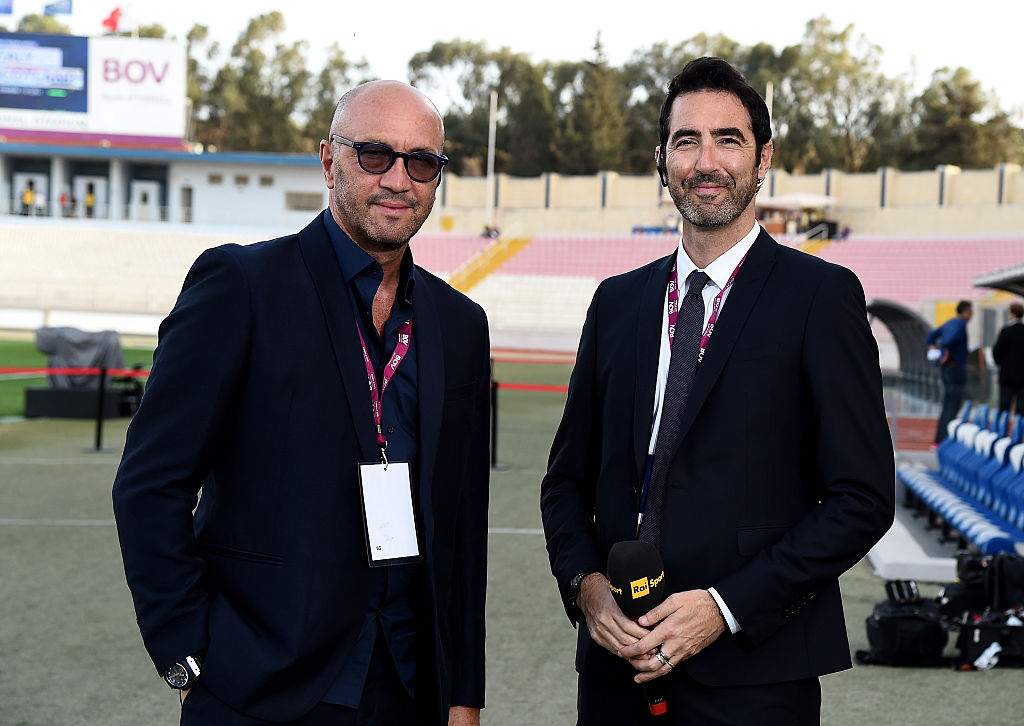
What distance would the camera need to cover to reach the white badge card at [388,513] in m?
2.34

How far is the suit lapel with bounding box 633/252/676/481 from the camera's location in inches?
100

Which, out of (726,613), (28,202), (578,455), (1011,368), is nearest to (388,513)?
(578,455)

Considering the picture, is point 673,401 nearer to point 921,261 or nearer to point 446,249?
point 921,261

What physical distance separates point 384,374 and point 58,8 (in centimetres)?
6267

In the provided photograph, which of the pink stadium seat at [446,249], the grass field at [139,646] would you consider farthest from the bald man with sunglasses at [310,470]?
the pink stadium seat at [446,249]

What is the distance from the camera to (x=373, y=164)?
8.22ft

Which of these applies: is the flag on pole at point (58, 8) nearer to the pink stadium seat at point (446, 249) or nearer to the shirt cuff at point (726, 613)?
the pink stadium seat at point (446, 249)

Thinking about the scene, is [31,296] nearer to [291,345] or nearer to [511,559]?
[511,559]

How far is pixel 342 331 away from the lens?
240 centimetres

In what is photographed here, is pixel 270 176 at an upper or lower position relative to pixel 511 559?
upper

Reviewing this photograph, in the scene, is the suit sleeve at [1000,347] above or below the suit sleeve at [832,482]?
below

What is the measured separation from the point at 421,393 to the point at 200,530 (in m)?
0.55

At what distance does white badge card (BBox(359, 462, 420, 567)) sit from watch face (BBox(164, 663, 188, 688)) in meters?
0.42

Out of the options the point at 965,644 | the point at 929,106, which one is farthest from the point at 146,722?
the point at 929,106
